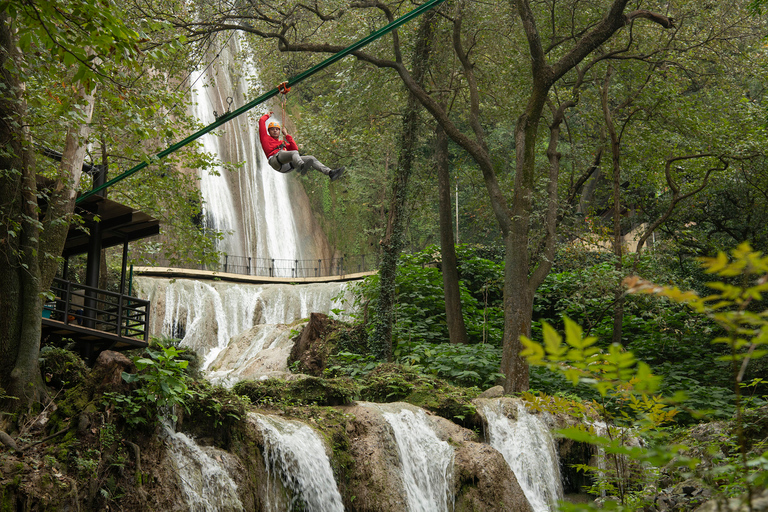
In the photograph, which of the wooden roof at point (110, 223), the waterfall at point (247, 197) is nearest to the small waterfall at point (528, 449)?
the wooden roof at point (110, 223)

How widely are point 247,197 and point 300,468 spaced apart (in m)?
24.4

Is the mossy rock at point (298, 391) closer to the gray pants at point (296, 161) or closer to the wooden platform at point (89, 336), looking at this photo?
the wooden platform at point (89, 336)

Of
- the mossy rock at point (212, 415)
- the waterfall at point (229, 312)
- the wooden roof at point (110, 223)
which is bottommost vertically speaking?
the mossy rock at point (212, 415)

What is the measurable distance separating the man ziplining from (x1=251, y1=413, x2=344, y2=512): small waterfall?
3697 millimetres

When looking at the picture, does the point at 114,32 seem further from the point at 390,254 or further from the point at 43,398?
the point at 390,254

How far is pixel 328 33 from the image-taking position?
16656 mm

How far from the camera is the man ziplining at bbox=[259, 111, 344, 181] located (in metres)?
9.04

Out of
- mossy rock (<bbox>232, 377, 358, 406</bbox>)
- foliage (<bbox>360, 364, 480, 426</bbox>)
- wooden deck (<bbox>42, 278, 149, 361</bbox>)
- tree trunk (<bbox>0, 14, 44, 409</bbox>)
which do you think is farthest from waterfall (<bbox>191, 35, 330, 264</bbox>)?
tree trunk (<bbox>0, 14, 44, 409</bbox>)

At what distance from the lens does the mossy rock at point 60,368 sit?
7.38m

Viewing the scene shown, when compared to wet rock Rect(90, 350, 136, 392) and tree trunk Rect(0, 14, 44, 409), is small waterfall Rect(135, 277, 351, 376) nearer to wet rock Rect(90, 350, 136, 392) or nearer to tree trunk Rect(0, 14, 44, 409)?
tree trunk Rect(0, 14, 44, 409)

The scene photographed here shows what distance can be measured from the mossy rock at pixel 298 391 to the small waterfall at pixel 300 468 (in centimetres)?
148

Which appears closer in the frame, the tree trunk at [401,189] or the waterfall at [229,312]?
the tree trunk at [401,189]

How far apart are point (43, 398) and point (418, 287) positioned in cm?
1178

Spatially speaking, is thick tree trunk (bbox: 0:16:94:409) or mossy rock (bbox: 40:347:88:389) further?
mossy rock (bbox: 40:347:88:389)
